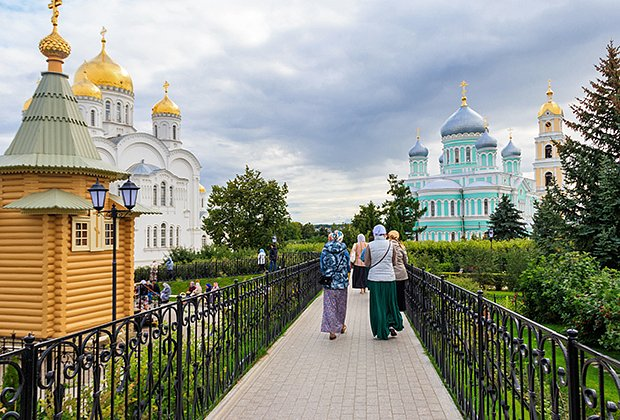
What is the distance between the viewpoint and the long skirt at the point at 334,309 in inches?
319

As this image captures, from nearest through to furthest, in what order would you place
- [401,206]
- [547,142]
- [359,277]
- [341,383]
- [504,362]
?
[504,362]
[341,383]
[359,277]
[401,206]
[547,142]

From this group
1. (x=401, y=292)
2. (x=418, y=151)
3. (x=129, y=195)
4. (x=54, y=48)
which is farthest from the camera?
(x=418, y=151)

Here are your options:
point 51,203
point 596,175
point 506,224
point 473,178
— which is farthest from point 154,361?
point 473,178

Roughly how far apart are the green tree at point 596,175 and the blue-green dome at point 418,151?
47.7 metres

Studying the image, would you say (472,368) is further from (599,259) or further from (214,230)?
(214,230)

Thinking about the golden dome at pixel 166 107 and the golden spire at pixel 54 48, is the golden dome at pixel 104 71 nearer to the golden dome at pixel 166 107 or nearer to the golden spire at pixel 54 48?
the golden dome at pixel 166 107

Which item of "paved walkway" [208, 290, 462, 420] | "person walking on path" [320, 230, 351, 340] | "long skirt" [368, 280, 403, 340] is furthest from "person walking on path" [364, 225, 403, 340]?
"person walking on path" [320, 230, 351, 340]

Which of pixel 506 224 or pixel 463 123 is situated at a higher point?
pixel 463 123

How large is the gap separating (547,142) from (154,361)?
2259 inches

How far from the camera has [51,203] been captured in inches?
409

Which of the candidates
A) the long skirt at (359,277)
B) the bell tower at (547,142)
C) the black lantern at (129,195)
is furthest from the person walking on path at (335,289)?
the bell tower at (547,142)

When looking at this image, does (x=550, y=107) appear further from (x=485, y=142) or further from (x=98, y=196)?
(x=98, y=196)

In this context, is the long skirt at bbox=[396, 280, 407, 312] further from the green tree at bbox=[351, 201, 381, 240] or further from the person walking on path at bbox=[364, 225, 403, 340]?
the green tree at bbox=[351, 201, 381, 240]

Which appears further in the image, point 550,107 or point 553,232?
point 550,107
